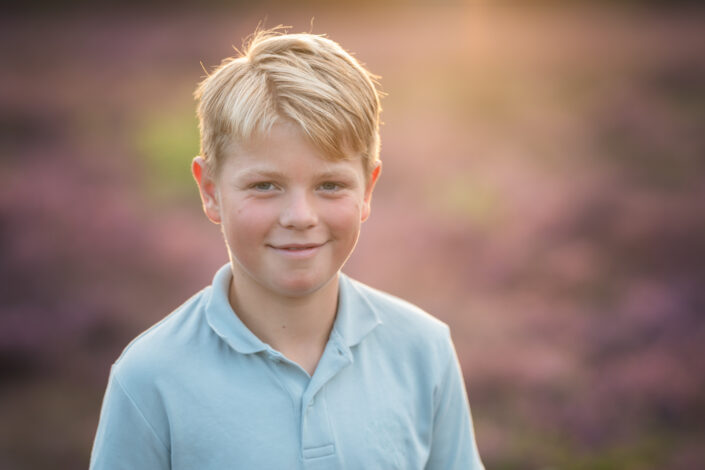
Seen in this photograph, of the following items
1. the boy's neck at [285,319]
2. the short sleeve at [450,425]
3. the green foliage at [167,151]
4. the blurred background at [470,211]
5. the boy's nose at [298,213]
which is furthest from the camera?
the green foliage at [167,151]

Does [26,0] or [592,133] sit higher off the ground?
[26,0]

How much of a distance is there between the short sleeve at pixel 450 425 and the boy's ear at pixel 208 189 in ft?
2.20

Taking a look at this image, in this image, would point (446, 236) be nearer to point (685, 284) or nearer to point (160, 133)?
point (685, 284)

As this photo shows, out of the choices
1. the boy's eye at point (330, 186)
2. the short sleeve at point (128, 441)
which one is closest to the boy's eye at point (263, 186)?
the boy's eye at point (330, 186)

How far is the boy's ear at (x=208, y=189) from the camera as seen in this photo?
157 cm

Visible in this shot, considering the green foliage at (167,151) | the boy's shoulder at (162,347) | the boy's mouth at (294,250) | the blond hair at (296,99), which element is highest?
the green foliage at (167,151)

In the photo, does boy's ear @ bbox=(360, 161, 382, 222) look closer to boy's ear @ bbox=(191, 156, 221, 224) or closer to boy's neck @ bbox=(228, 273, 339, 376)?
boy's neck @ bbox=(228, 273, 339, 376)

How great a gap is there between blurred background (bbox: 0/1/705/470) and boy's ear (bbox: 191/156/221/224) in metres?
3.02

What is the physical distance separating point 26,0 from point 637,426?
5926mm

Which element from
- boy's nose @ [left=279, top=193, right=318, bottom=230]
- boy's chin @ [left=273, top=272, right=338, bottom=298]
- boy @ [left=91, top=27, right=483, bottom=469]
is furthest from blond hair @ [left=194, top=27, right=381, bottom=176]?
boy's chin @ [left=273, top=272, right=338, bottom=298]

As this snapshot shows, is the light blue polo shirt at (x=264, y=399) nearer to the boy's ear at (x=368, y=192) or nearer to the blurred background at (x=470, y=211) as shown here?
the boy's ear at (x=368, y=192)

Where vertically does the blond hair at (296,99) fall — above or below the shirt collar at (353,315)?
above

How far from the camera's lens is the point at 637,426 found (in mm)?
4176

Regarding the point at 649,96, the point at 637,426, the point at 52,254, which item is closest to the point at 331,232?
the point at 637,426
